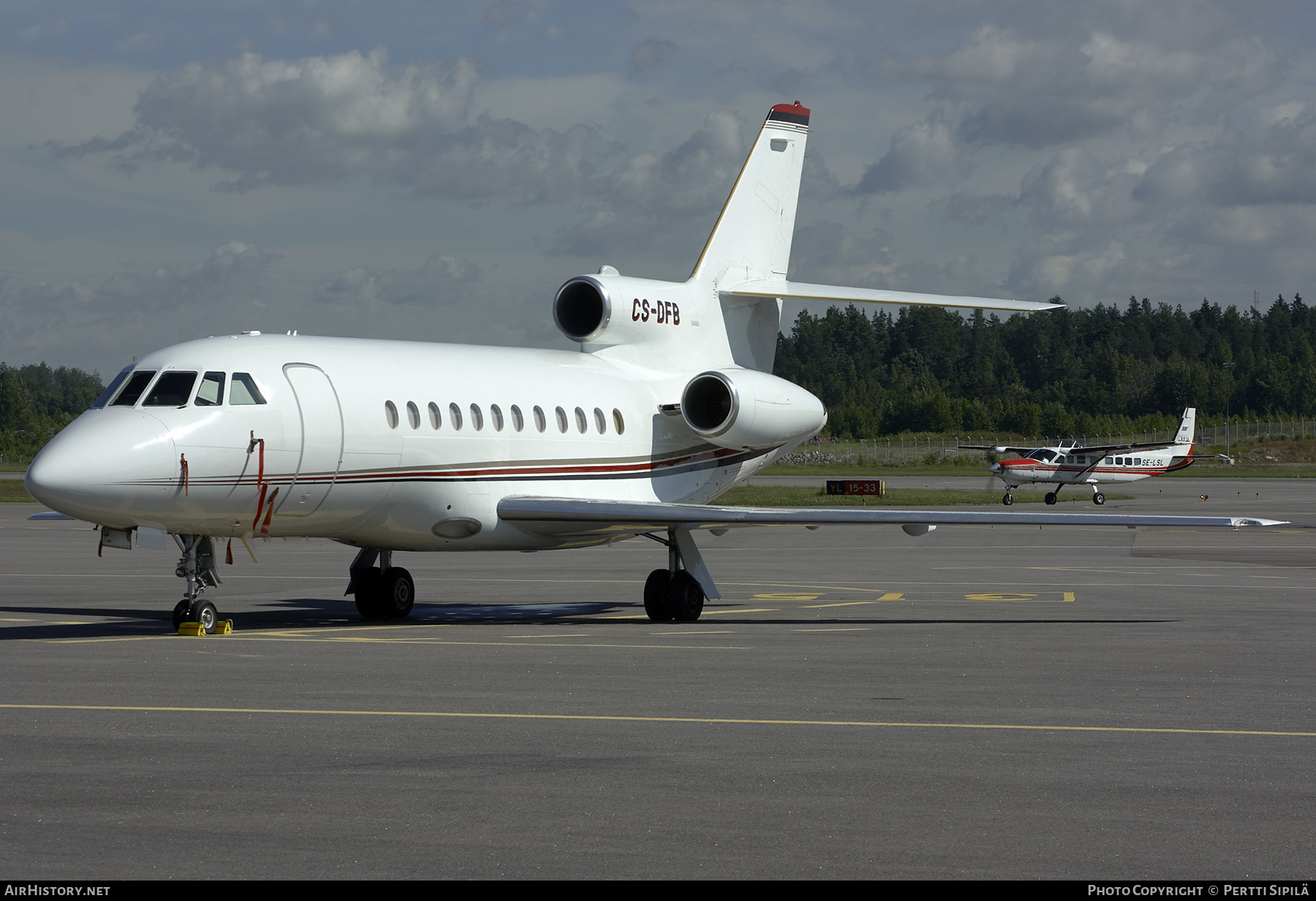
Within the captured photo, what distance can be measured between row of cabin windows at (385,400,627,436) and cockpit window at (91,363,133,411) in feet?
9.87

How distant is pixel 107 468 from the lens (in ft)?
47.3

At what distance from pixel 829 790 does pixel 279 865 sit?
2999 millimetres

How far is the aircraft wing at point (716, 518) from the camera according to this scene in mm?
16516

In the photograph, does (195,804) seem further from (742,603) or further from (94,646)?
(742,603)

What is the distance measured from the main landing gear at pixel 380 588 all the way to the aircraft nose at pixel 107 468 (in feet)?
14.4

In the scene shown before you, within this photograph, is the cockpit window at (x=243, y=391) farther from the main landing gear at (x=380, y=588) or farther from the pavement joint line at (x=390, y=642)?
the main landing gear at (x=380, y=588)

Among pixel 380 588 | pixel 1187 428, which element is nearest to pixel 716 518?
pixel 380 588

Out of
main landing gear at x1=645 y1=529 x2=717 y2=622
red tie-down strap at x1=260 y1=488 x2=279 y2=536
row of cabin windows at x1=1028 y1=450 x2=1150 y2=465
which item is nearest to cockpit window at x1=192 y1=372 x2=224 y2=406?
red tie-down strap at x1=260 y1=488 x2=279 y2=536

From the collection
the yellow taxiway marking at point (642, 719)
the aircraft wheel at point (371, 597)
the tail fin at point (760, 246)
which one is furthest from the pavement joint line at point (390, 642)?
the tail fin at point (760, 246)

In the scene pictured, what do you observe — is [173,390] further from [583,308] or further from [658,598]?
[583,308]

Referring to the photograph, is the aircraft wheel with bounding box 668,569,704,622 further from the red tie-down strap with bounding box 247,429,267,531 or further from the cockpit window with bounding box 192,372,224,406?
Result: the cockpit window with bounding box 192,372,224,406

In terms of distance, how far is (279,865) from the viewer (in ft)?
20.3

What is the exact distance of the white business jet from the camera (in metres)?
15.4
